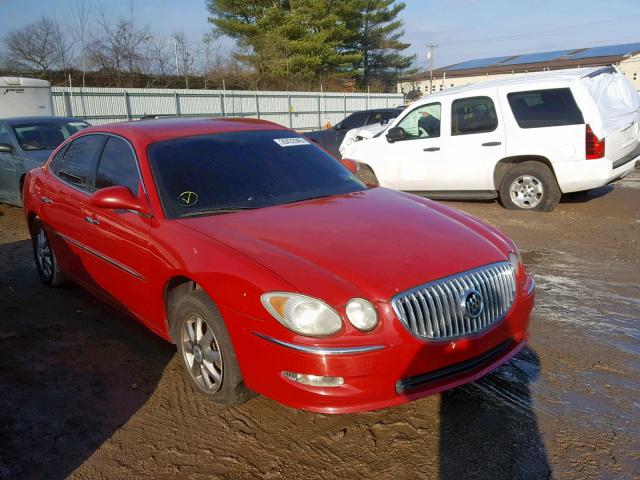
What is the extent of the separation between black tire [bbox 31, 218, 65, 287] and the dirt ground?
0.64m

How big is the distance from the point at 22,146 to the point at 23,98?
689 centimetres

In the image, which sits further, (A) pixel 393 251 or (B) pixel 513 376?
(B) pixel 513 376

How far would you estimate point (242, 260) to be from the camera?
9.18 feet

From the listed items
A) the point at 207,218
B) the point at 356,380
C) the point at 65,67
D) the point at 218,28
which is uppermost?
the point at 218,28

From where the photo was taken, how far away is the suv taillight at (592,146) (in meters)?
7.18

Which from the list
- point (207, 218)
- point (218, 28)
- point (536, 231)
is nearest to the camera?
point (207, 218)

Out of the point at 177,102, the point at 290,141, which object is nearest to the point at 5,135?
the point at 290,141

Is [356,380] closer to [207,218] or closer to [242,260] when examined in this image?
[242,260]

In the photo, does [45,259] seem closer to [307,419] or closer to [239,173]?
[239,173]

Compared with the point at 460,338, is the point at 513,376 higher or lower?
lower

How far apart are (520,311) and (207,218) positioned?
1.90 meters

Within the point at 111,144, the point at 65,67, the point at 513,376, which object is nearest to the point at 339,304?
the point at 513,376

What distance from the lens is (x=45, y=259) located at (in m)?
5.22

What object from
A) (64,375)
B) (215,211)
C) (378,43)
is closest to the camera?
(215,211)
